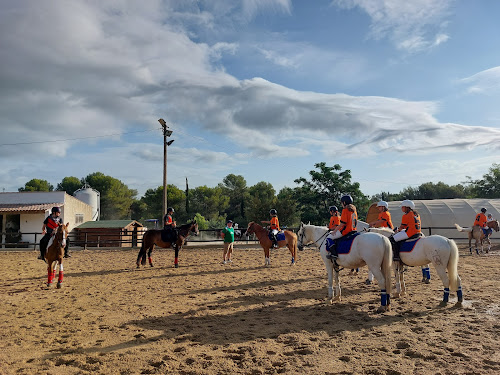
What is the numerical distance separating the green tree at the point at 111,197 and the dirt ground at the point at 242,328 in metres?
51.0

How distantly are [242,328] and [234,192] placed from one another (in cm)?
6039

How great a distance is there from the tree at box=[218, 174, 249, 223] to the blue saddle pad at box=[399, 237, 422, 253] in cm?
5141

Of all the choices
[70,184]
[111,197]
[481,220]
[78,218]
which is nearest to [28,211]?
[78,218]

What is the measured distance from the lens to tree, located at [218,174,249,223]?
6146 cm

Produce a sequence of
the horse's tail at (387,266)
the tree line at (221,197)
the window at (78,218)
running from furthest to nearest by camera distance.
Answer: the tree line at (221,197)
the window at (78,218)
the horse's tail at (387,266)

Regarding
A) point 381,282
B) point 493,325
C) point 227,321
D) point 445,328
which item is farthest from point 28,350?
point 493,325

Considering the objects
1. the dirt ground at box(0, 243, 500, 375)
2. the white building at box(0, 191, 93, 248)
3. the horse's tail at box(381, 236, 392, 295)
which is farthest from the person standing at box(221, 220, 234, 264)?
the white building at box(0, 191, 93, 248)

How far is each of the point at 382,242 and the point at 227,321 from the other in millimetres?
3371

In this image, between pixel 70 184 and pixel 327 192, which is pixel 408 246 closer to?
pixel 327 192

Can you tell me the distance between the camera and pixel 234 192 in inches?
2601

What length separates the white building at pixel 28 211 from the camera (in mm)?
24797

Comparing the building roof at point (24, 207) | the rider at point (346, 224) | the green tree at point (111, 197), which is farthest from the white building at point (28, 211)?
the green tree at point (111, 197)

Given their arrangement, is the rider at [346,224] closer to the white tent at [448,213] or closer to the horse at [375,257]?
the horse at [375,257]

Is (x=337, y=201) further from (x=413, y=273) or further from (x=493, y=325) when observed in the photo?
(x=493, y=325)
